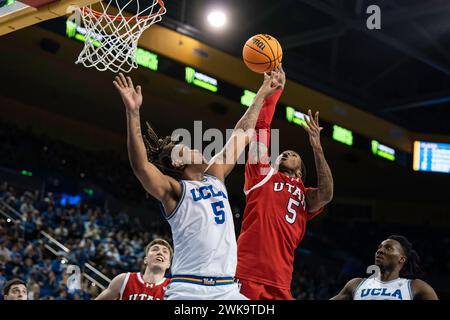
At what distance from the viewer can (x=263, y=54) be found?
5062 mm

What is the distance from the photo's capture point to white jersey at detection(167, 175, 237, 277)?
12.0 ft

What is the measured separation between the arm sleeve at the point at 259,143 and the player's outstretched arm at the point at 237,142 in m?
0.28

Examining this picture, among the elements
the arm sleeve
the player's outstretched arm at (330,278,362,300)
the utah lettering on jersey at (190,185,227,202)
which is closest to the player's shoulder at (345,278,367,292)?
the player's outstretched arm at (330,278,362,300)

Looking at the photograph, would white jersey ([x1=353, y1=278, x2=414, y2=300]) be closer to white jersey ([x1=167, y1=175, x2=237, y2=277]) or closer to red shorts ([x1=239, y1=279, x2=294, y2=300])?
red shorts ([x1=239, y1=279, x2=294, y2=300])

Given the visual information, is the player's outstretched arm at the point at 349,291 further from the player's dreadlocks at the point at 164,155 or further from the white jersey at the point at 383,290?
the player's dreadlocks at the point at 164,155

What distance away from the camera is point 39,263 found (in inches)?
422

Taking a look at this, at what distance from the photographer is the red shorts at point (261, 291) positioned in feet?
14.5

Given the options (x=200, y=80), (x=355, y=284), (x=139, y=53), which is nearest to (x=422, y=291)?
(x=355, y=284)

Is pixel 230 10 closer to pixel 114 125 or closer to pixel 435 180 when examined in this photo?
pixel 114 125

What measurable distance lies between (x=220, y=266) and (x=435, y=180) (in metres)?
15.5

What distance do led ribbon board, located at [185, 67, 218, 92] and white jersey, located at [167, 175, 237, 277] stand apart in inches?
367

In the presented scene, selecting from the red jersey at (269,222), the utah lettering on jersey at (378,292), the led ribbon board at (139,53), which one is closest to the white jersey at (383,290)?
the utah lettering on jersey at (378,292)

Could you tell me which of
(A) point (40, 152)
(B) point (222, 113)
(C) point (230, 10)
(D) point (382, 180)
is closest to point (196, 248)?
(C) point (230, 10)

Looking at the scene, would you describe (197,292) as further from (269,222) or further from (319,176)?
(319,176)
